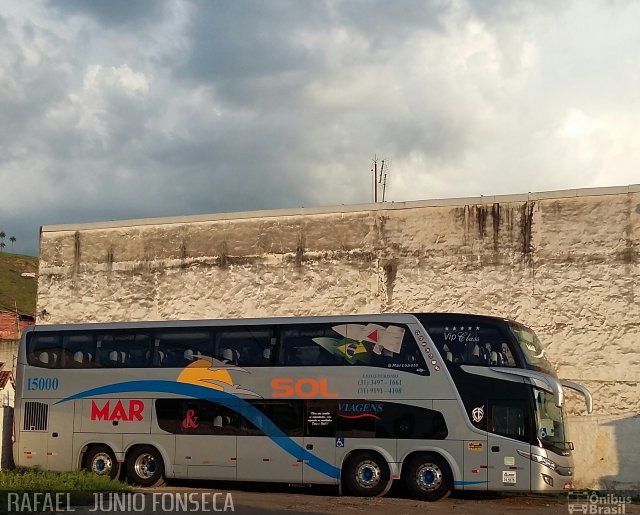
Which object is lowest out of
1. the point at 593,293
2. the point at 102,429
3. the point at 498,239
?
the point at 102,429

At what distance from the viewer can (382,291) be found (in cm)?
2161

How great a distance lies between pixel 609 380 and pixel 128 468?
11.0m

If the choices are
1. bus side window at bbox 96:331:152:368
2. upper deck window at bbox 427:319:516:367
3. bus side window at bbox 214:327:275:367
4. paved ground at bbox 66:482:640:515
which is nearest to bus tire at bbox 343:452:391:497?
paved ground at bbox 66:482:640:515

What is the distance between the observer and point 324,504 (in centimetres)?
1512

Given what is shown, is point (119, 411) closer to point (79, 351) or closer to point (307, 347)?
point (79, 351)

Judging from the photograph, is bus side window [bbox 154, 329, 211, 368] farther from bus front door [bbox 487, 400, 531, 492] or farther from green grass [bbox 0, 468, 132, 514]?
bus front door [bbox 487, 400, 531, 492]

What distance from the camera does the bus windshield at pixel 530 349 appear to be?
1616 centimetres

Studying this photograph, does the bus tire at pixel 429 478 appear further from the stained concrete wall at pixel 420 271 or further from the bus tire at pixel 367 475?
the stained concrete wall at pixel 420 271

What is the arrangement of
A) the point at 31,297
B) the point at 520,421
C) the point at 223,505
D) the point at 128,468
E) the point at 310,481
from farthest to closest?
the point at 31,297 < the point at 128,468 < the point at 310,481 < the point at 520,421 < the point at 223,505

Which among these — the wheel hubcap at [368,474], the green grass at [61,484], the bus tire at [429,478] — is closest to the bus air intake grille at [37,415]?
the green grass at [61,484]

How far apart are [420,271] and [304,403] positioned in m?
5.90

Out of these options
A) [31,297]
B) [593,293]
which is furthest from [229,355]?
[31,297]

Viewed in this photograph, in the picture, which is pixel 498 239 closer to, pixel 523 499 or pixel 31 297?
pixel 523 499

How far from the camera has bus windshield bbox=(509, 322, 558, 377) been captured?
1616 centimetres
